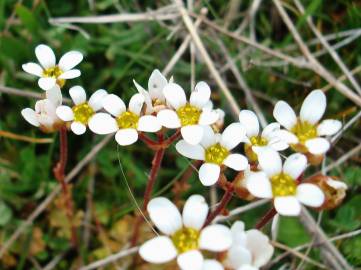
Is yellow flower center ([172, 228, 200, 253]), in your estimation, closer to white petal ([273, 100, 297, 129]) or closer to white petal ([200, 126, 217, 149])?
white petal ([200, 126, 217, 149])

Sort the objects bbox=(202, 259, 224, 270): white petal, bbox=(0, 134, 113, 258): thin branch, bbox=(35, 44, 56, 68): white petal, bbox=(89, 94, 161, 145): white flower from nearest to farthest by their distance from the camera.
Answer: bbox=(202, 259, 224, 270): white petal < bbox=(89, 94, 161, 145): white flower < bbox=(35, 44, 56, 68): white petal < bbox=(0, 134, 113, 258): thin branch

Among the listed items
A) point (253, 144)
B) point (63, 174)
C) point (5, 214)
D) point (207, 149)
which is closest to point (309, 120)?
point (253, 144)

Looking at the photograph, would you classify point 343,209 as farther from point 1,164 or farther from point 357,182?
point 1,164

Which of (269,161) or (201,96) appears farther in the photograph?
(201,96)

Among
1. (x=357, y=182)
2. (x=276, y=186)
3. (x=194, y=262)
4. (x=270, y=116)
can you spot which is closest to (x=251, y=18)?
(x=270, y=116)

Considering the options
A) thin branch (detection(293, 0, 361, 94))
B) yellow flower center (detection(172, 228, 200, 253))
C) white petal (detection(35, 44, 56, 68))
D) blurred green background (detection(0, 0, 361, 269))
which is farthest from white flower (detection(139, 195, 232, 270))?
thin branch (detection(293, 0, 361, 94))

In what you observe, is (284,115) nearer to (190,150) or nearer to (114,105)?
Result: (190,150)
